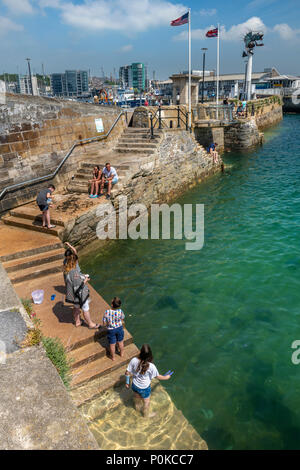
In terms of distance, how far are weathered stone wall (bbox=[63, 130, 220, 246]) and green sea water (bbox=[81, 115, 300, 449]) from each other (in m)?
1.15

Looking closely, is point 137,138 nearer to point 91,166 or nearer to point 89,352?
point 91,166

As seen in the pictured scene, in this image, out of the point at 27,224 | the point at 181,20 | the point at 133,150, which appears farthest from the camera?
the point at 181,20

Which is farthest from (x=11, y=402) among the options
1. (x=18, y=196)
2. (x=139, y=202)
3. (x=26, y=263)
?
(x=139, y=202)

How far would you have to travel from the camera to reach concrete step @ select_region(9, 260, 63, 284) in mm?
7645

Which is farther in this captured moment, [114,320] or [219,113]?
[219,113]

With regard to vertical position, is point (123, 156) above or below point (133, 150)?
below

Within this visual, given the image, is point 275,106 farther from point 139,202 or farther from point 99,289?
point 99,289

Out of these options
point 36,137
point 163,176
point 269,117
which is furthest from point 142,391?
point 269,117

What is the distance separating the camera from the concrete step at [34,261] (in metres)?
7.85

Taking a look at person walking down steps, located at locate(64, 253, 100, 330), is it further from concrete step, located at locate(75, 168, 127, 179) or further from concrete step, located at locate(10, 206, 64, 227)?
concrete step, located at locate(75, 168, 127, 179)

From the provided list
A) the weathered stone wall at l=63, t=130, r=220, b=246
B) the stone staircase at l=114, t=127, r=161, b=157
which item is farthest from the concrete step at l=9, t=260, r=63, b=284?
the stone staircase at l=114, t=127, r=161, b=157

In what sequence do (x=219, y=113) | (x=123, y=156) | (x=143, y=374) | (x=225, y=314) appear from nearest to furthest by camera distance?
(x=143, y=374)
(x=225, y=314)
(x=123, y=156)
(x=219, y=113)

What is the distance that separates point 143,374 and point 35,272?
4.44 metres

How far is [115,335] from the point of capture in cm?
560
